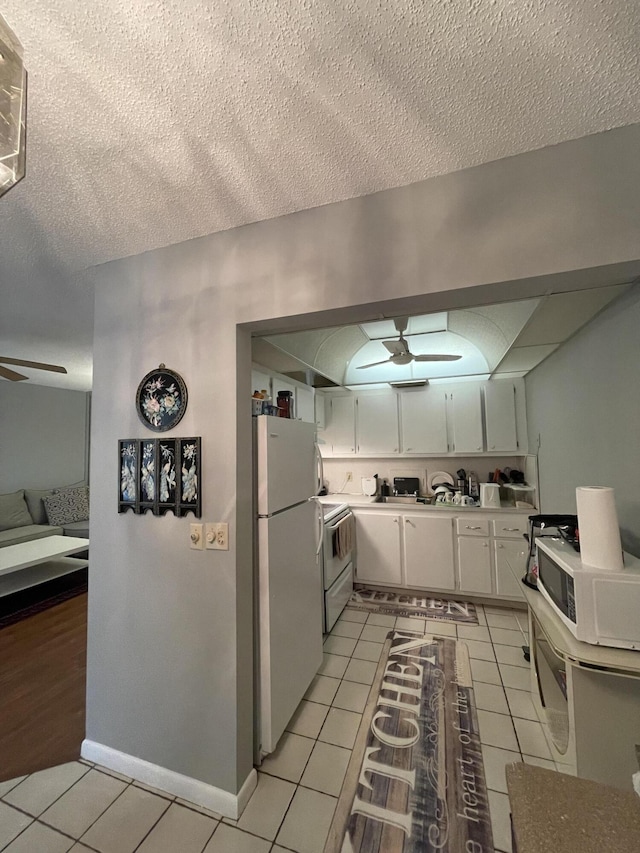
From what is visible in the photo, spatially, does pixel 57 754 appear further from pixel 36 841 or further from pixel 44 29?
pixel 44 29

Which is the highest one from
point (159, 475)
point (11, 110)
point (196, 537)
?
point (11, 110)

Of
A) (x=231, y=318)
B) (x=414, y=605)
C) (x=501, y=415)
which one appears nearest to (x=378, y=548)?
(x=414, y=605)

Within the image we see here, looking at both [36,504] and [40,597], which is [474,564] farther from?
[36,504]

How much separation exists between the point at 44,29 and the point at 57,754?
292 centimetres

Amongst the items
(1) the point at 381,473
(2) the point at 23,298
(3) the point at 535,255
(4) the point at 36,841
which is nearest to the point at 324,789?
(4) the point at 36,841

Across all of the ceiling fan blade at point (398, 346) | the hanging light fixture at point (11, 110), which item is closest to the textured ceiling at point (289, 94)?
the hanging light fixture at point (11, 110)

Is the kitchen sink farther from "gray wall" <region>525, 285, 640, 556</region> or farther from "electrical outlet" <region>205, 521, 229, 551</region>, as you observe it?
"electrical outlet" <region>205, 521, 229, 551</region>

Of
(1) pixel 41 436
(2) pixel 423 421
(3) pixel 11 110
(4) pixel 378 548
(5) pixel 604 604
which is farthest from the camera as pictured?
(1) pixel 41 436

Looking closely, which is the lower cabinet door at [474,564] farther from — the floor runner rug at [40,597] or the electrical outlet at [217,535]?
the floor runner rug at [40,597]

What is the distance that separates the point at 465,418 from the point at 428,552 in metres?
1.51

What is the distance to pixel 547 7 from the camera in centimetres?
82

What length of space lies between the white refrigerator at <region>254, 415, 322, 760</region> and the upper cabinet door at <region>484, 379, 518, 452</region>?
2401 mm

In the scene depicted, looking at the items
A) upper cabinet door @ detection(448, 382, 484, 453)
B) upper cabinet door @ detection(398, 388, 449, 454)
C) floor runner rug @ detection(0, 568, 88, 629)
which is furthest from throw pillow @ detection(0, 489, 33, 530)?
upper cabinet door @ detection(448, 382, 484, 453)

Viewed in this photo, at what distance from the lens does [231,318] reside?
5.23 ft
